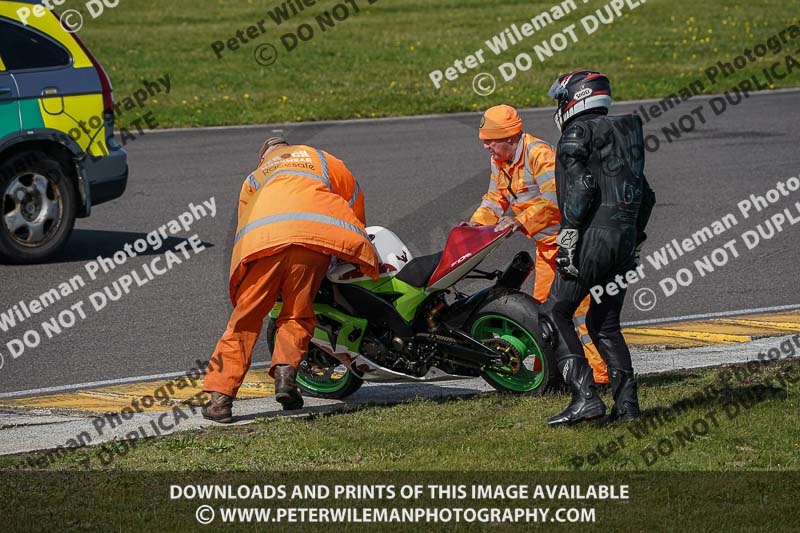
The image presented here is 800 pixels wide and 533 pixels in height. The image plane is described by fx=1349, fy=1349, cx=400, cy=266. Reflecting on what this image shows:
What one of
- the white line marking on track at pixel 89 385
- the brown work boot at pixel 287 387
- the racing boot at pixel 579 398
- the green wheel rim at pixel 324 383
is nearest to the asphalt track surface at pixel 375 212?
the white line marking on track at pixel 89 385

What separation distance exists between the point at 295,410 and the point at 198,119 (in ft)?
47.4

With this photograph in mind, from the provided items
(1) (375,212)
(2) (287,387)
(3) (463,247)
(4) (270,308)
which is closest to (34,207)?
(1) (375,212)

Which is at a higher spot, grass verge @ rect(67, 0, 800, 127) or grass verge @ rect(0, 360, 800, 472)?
grass verge @ rect(67, 0, 800, 127)

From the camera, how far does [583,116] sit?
265 inches

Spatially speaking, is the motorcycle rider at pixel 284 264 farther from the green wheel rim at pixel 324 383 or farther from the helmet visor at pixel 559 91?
the helmet visor at pixel 559 91

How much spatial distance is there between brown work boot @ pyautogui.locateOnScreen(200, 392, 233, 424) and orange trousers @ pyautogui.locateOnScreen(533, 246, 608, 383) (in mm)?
1986

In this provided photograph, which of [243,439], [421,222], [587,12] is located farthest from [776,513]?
[587,12]

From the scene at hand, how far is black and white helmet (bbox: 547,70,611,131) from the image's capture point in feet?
22.0

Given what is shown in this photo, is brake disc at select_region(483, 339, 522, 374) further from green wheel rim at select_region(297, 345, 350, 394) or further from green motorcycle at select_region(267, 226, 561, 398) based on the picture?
green wheel rim at select_region(297, 345, 350, 394)

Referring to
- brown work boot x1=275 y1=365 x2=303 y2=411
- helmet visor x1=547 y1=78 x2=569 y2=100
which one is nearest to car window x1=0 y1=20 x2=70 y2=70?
brown work boot x1=275 y1=365 x2=303 y2=411

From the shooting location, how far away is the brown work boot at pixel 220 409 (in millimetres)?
7320

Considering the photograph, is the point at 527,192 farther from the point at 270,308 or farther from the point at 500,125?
the point at 270,308

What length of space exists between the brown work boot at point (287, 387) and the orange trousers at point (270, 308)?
4 cm

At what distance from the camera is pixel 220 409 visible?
7324 mm
